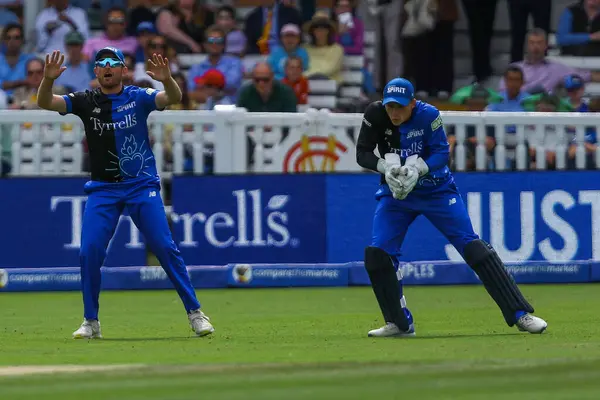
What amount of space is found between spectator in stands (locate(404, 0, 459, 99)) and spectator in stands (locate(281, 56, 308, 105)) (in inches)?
80.8

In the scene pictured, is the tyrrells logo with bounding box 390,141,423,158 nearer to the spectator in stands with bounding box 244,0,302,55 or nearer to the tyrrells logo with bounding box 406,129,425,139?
the tyrrells logo with bounding box 406,129,425,139

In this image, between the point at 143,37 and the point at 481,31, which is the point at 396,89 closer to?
the point at 143,37

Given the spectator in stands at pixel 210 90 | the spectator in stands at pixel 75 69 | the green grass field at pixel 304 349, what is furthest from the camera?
the spectator in stands at pixel 75 69

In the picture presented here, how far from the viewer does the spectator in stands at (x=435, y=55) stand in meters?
20.8

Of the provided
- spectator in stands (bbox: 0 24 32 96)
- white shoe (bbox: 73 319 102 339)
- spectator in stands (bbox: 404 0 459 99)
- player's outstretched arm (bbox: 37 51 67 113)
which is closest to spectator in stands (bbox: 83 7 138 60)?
spectator in stands (bbox: 0 24 32 96)

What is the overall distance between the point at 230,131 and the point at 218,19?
468 centimetres

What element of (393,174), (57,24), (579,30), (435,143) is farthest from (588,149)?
(57,24)

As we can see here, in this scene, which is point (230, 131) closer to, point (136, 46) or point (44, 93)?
point (136, 46)

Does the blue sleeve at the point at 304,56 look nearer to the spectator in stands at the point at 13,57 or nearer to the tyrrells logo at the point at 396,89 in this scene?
the spectator in stands at the point at 13,57

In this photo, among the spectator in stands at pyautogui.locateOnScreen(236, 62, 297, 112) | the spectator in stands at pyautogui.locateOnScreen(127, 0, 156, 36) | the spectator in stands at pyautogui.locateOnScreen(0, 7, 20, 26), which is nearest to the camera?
the spectator in stands at pyautogui.locateOnScreen(236, 62, 297, 112)

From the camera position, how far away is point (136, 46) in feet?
66.7

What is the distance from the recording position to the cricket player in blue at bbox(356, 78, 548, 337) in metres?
11.0

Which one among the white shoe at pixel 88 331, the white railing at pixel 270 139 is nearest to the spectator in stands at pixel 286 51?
the white railing at pixel 270 139

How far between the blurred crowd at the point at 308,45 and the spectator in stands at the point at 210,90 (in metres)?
0.01
